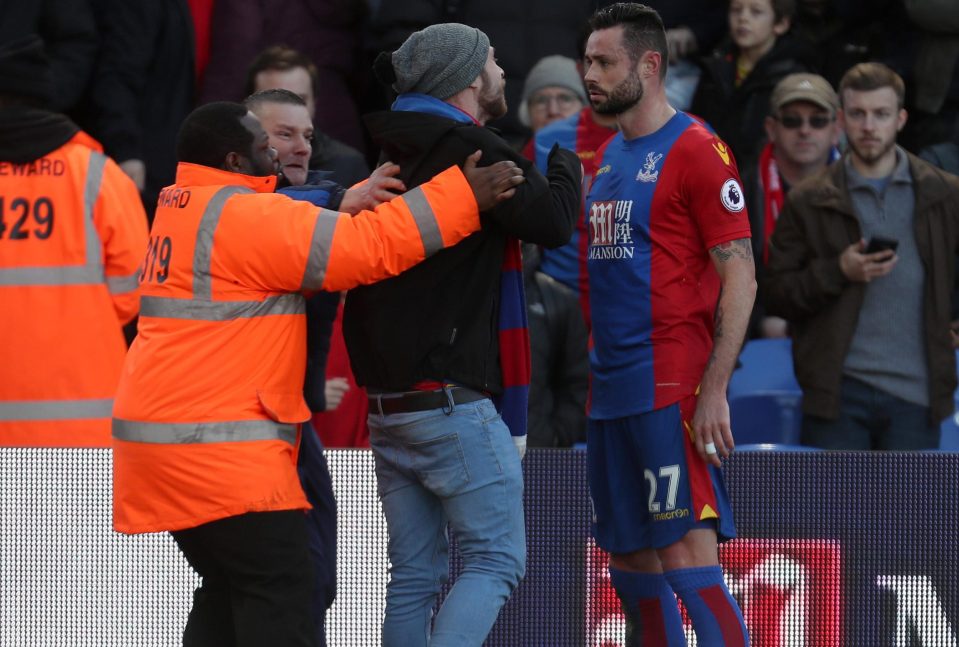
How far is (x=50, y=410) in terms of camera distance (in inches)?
255

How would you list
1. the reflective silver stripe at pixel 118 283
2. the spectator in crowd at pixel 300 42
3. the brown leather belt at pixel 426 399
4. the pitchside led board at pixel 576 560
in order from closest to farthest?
the brown leather belt at pixel 426 399 < the pitchside led board at pixel 576 560 < the reflective silver stripe at pixel 118 283 < the spectator in crowd at pixel 300 42

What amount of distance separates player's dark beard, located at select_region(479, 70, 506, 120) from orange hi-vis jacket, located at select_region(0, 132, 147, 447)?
7.33ft

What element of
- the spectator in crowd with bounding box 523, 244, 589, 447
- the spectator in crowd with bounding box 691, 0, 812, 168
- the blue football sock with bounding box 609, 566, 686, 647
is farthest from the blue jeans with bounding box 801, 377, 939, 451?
the blue football sock with bounding box 609, 566, 686, 647

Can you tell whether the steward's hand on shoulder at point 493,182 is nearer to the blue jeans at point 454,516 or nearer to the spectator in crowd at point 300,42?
the blue jeans at point 454,516

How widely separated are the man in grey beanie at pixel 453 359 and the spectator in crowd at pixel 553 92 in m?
3.39

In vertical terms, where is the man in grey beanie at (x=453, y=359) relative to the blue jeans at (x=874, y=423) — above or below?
above

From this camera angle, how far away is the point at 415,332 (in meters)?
4.57

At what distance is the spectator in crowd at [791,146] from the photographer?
770 centimetres

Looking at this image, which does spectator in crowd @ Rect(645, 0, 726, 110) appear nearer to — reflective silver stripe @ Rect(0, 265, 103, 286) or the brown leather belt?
reflective silver stripe @ Rect(0, 265, 103, 286)

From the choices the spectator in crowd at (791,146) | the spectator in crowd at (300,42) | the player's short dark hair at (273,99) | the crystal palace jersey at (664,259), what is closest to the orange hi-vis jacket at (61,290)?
the player's short dark hair at (273,99)

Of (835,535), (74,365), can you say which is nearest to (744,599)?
(835,535)

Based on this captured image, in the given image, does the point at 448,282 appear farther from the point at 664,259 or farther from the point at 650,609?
the point at 650,609

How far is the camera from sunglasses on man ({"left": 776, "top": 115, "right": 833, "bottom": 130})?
7742 millimetres

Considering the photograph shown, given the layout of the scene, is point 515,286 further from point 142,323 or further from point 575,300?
point 575,300
